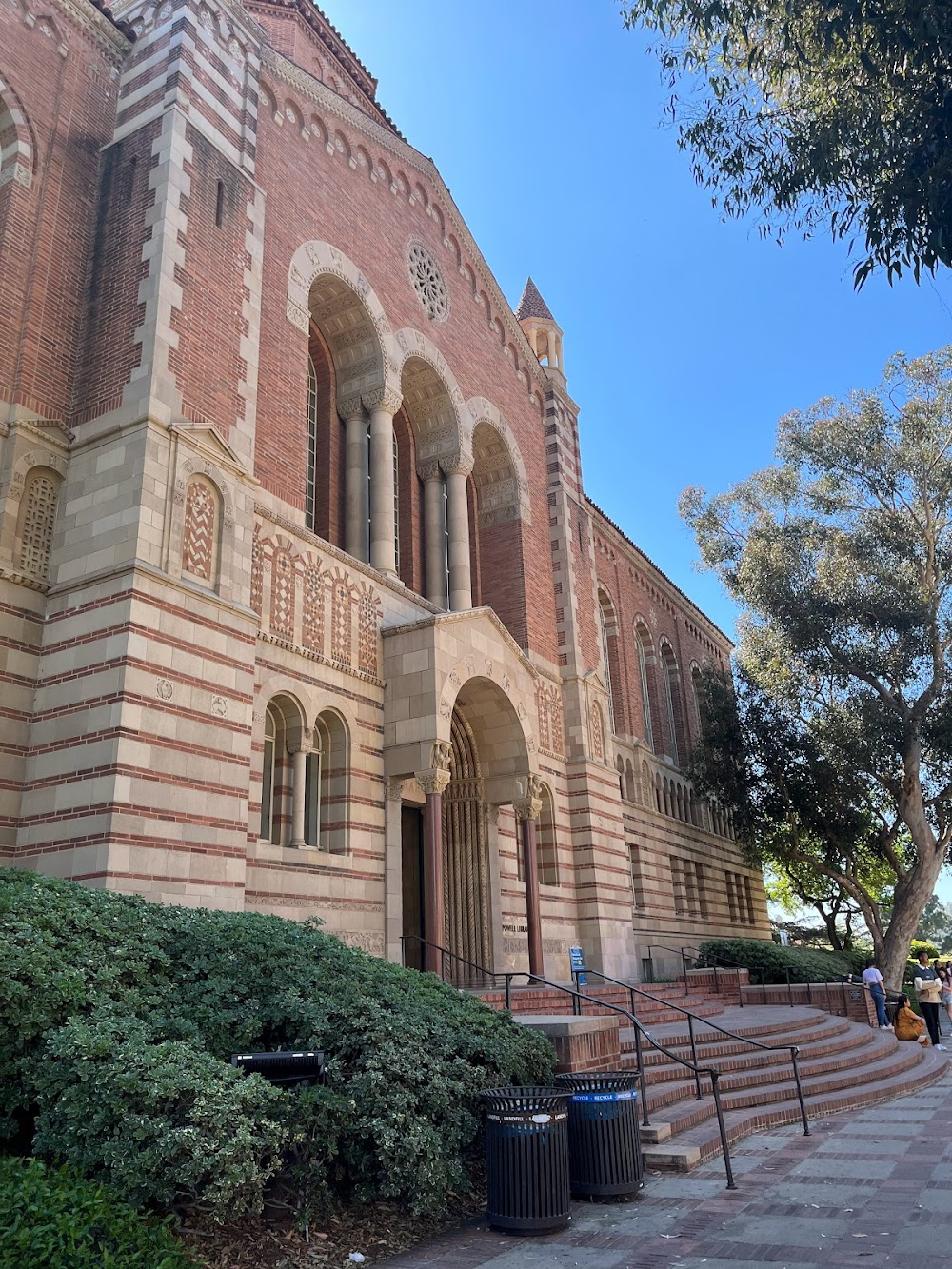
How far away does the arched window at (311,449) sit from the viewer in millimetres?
16438

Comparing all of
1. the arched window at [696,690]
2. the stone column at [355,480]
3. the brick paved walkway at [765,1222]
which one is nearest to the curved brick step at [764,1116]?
the brick paved walkway at [765,1222]

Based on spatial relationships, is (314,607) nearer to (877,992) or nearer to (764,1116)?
(764,1116)

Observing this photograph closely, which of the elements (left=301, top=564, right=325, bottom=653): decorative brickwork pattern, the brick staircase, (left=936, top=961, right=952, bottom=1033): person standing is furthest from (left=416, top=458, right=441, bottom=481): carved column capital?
(left=936, top=961, right=952, bottom=1033): person standing

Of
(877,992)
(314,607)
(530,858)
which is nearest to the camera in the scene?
(314,607)

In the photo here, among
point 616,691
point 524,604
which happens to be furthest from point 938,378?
point 524,604

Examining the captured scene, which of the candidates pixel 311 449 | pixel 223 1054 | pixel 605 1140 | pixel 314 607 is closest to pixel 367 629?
pixel 314 607

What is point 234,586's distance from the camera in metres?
11.9

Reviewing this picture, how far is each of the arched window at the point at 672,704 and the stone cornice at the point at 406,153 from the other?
13864 mm

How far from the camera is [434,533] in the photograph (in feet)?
63.6

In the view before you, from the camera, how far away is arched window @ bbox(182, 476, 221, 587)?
1138 cm

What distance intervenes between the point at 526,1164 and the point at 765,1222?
1.63 m

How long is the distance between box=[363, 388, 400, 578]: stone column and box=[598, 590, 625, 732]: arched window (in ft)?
42.0

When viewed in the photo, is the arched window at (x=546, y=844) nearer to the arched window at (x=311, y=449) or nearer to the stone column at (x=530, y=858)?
the stone column at (x=530, y=858)

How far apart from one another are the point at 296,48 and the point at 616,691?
18770 mm
